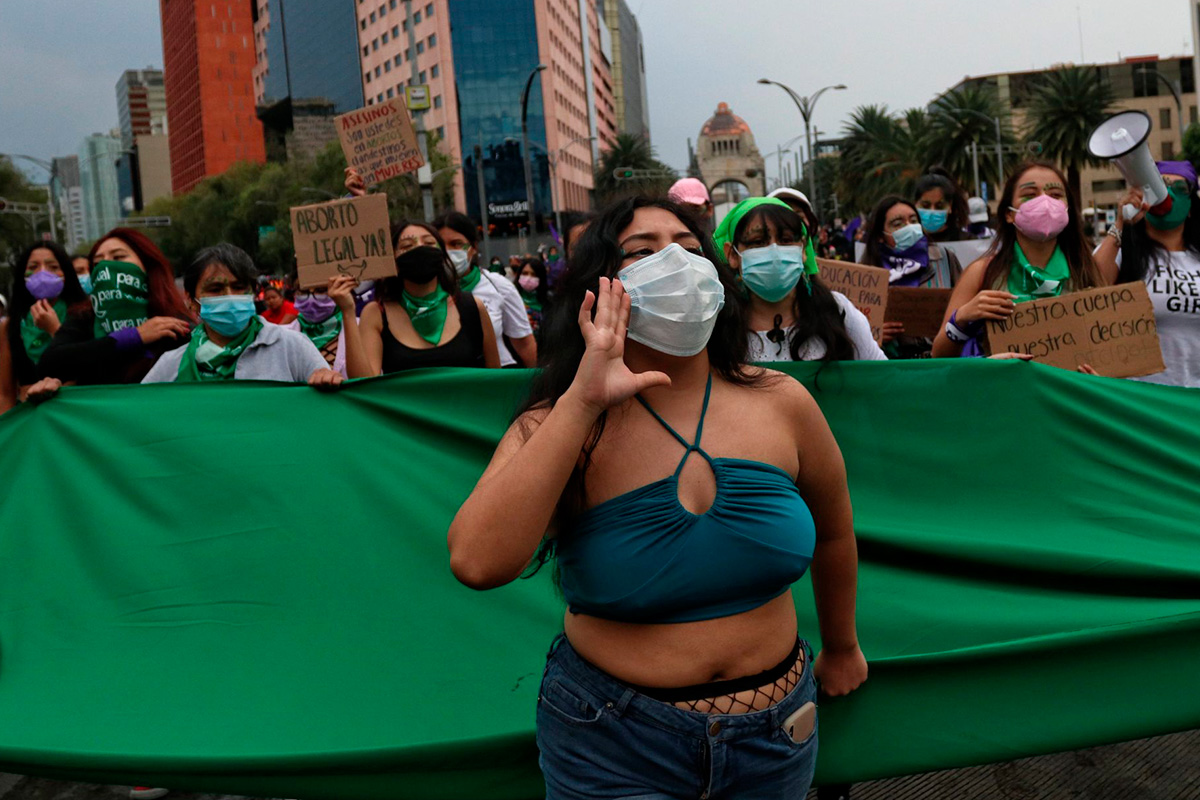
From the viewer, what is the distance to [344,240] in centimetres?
498

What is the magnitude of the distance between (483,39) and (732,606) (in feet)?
351

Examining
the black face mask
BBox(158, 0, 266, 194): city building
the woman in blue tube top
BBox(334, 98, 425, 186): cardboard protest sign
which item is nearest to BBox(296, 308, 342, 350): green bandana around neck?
BBox(334, 98, 425, 186): cardboard protest sign

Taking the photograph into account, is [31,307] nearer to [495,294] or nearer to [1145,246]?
[495,294]

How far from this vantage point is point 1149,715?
2.84 m

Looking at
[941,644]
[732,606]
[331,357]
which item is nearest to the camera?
[732,606]

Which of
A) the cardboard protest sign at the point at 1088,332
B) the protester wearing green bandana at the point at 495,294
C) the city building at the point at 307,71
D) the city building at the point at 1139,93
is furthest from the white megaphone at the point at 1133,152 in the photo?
the city building at the point at 307,71

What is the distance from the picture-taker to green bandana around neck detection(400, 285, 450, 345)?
4.94 metres

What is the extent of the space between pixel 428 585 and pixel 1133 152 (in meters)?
3.00

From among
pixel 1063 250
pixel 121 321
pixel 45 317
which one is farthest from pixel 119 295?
pixel 1063 250

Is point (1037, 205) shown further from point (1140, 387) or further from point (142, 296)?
point (142, 296)

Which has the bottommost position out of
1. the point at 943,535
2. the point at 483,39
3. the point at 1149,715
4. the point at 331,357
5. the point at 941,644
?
the point at 1149,715

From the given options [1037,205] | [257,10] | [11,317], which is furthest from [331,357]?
[257,10]

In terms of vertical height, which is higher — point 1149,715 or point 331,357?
point 331,357

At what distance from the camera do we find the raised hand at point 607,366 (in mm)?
1777
